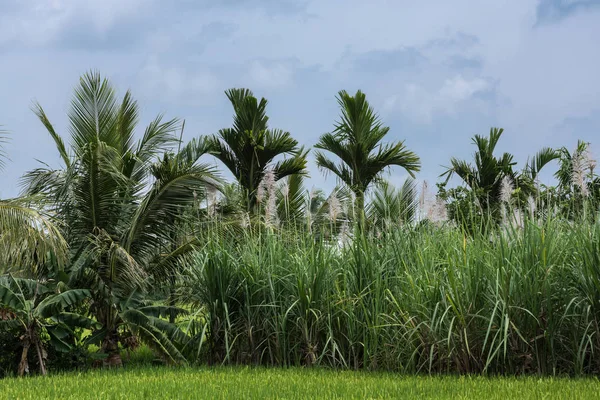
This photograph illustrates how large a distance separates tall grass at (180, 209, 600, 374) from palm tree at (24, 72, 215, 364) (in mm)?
1848

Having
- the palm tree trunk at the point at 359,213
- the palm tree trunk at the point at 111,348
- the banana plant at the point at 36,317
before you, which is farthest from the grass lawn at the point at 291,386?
the palm tree trunk at the point at 111,348

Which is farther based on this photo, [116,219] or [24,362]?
[116,219]

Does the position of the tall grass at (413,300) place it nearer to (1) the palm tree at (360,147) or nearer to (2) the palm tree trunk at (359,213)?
(2) the palm tree trunk at (359,213)

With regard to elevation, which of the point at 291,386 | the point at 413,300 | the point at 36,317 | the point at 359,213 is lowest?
the point at 291,386

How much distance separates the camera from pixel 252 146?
1877 cm

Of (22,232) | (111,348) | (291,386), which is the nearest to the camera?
(291,386)

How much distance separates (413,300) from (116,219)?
6.57m

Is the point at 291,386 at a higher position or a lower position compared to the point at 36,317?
lower

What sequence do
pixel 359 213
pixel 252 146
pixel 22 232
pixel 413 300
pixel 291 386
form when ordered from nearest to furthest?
pixel 291 386 < pixel 413 300 < pixel 22 232 < pixel 359 213 < pixel 252 146

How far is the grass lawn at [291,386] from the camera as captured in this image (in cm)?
636

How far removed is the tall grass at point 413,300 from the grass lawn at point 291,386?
0.38m

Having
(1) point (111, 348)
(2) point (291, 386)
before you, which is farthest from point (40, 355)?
(2) point (291, 386)

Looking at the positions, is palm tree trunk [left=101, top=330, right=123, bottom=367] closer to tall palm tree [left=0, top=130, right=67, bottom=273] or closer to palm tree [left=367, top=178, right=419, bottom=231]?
tall palm tree [left=0, top=130, right=67, bottom=273]

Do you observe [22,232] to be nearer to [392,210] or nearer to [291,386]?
[291,386]
